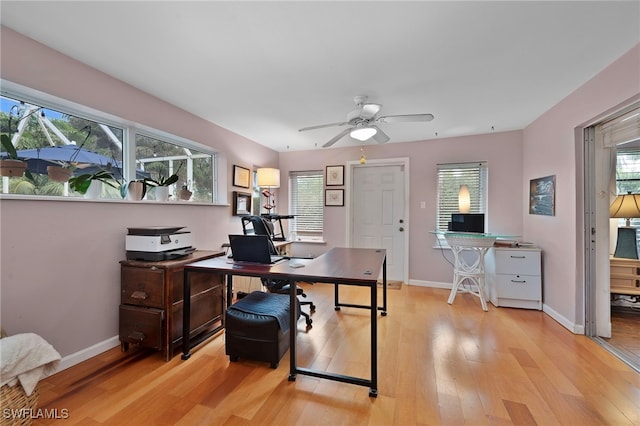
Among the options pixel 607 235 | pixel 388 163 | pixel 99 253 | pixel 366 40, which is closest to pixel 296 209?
pixel 388 163

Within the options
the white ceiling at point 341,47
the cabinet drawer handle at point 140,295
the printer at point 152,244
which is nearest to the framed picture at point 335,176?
the white ceiling at point 341,47

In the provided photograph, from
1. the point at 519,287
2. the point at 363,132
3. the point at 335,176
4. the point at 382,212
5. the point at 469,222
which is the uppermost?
the point at 363,132

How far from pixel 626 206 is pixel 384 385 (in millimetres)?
3413

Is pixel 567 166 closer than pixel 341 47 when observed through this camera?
No

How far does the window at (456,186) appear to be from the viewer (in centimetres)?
400

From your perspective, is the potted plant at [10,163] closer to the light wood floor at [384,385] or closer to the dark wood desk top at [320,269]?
the dark wood desk top at [320,269]

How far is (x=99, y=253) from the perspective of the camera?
A: 2.19 m

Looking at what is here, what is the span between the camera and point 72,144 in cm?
216

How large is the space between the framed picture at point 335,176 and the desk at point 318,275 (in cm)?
246

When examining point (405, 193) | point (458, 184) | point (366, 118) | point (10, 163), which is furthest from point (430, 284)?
point (10, 163)

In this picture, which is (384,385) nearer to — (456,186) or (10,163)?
(10,163)

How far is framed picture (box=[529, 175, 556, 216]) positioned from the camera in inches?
117

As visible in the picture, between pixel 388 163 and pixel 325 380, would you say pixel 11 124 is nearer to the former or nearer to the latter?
pixel 325 380

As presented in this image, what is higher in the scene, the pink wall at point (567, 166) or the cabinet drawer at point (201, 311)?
the pink wall at point (567, 166)
